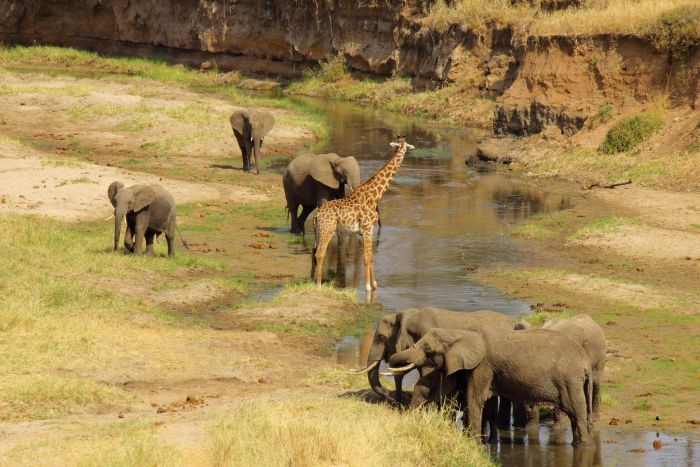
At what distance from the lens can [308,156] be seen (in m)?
24.7

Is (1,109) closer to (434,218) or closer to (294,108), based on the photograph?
(294,108)

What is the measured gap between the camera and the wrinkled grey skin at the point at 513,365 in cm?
1238

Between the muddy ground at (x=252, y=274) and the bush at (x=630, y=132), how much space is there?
2.81m

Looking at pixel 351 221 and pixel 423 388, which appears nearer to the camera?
pixel 423 388

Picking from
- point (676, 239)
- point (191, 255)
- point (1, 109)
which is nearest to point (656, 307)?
point (676, 239)

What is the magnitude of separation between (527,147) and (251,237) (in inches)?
566

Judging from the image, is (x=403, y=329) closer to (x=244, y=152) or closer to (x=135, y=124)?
(x=244, y=152)

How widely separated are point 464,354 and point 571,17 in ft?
92.4

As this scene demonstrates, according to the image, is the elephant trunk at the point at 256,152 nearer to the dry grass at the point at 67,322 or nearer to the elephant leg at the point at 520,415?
the dry grass at the point at 67,322

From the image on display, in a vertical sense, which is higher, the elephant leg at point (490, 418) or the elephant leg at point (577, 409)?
the elephant leg at point (577, 409)

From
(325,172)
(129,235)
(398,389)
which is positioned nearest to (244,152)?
(325,172)

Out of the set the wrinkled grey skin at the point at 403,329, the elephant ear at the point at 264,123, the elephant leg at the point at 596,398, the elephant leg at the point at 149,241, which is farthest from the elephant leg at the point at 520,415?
the elephant ear at the point at 264,123

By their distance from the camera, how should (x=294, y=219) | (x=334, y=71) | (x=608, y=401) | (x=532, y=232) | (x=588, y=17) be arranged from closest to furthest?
(x=608, y=401) → (x=294, y=219) → (x=532, y=232) → (x=588, y=17) → (x=334, y=71)

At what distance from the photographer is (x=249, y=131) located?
33.1 meters
